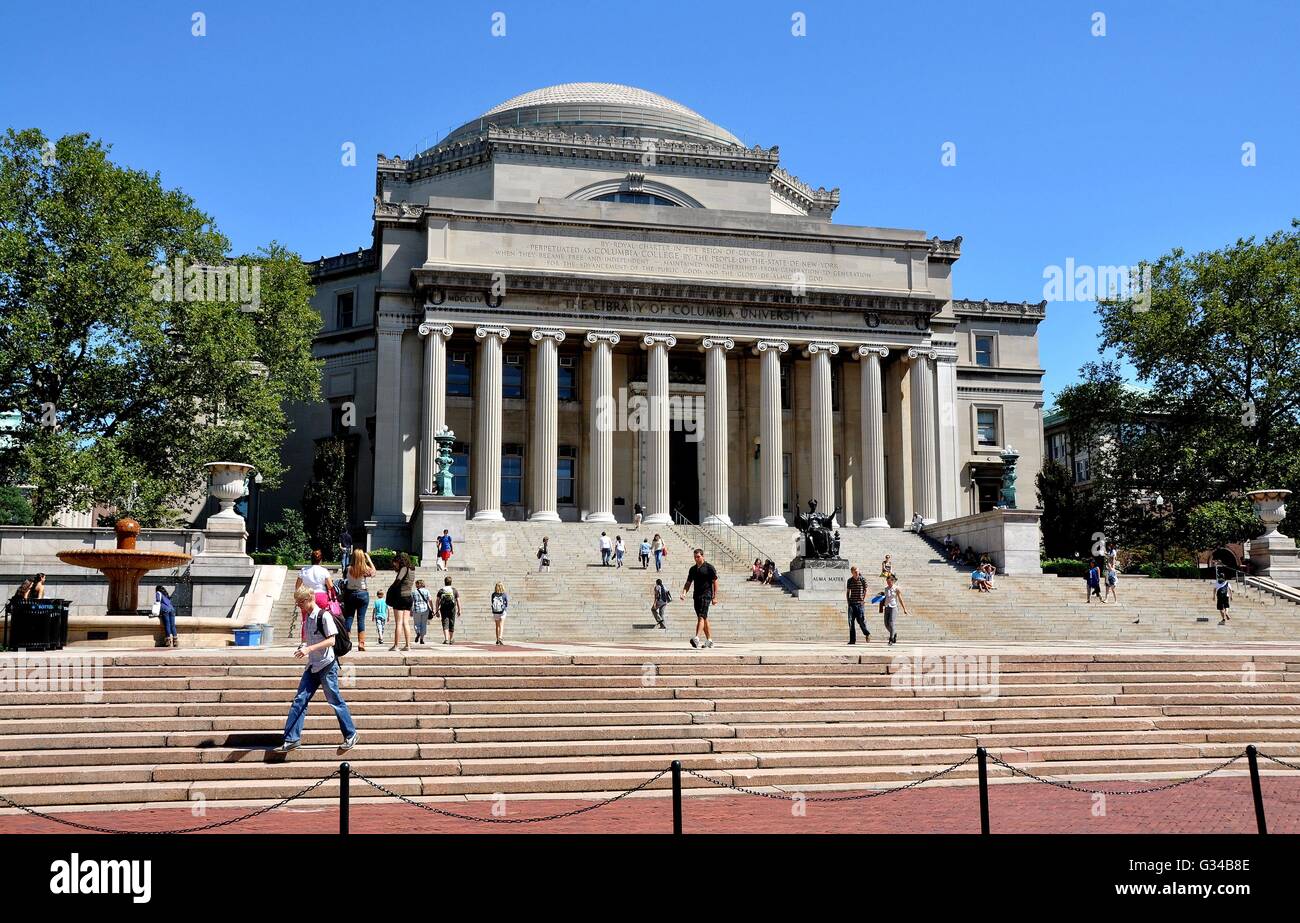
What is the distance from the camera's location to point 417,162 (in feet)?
200

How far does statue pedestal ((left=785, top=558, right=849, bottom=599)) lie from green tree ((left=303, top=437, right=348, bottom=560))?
64.1 feet

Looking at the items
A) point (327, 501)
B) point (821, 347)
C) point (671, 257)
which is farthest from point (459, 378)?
point (821, 347)

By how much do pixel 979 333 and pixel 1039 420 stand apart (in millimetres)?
5586

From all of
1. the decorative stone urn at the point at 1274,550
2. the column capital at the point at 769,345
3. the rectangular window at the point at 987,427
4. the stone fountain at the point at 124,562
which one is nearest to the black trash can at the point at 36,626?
the stone fountain at the point at 124,562

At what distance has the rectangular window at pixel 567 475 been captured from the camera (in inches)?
2079

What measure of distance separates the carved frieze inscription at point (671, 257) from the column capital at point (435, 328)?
2.86m

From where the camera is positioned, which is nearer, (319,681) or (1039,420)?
(319,681)

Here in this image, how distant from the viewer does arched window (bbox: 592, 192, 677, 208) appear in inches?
2301

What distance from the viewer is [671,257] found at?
51719 mm

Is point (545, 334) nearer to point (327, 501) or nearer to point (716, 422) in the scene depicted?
point (716, 422)
